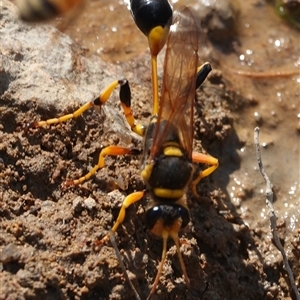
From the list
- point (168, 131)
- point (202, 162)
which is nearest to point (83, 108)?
point (168, 131)

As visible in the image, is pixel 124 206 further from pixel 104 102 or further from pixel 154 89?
pixel 154 89

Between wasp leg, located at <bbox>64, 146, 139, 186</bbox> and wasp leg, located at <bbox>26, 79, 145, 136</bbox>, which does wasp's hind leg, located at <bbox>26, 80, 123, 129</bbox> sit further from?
wasp leg, located at <bbox>64, 146, 139, 186</bbox>

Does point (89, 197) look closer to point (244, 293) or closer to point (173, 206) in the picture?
point (173, 206)

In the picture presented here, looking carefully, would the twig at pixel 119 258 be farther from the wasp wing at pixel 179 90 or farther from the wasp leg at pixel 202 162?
the wasp leg at pixel 202 162

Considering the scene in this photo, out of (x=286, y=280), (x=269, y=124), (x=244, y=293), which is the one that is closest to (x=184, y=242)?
(x=244, y=293)

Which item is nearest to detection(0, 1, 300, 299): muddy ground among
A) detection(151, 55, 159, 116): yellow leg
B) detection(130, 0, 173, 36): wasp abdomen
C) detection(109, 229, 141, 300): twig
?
detection(109, 229, 141, 300): twig
